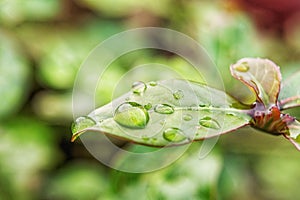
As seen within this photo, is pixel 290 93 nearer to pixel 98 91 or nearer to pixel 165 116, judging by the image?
pixel 165 116

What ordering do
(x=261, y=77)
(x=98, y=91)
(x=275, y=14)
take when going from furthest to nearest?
1. (x=275, y=14)
2. (x=98, y=91)
3. (x=261, y=77)

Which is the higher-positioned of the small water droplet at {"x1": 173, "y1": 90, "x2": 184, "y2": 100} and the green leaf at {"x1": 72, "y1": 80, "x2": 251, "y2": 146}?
the small water droplet at {"x1": 173, "y1": 90, "x2": 184, "y2": 100}

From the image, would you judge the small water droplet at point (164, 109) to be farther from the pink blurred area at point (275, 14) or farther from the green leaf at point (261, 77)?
the pink blurred area at point (275, 14)

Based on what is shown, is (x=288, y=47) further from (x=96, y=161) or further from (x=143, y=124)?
(x=143, y=124)

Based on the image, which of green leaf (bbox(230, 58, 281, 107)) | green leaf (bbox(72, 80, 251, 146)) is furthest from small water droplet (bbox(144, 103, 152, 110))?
green leaf (bbox(230, 58, 281, 107))

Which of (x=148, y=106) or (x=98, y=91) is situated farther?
(x=98, y=91)

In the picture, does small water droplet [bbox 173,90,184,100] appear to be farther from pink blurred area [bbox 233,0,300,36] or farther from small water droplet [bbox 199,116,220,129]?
pink blurred area [bbox 233,0,300,36]

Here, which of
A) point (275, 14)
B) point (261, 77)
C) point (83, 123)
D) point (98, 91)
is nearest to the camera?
point (83, 123)

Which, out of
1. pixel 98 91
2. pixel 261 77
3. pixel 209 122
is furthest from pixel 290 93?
pixel 98 91
